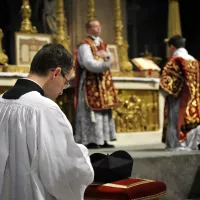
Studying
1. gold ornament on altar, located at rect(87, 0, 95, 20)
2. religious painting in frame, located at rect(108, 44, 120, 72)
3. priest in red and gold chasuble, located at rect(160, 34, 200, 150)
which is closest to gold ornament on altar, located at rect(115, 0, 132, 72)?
religious painting in frame, located at rect(108, 44, 120, 72)

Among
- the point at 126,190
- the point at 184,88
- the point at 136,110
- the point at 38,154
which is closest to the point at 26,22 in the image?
the point at 136,110

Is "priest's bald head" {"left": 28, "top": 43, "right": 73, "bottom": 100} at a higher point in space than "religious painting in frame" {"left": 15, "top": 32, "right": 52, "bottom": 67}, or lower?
lower

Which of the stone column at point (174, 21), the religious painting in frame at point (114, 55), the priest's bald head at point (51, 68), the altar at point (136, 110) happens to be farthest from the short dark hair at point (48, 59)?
the stone column at point (174, 21)

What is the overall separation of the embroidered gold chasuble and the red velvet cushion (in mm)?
2650

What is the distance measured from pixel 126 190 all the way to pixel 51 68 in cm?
122

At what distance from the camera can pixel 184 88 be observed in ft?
20.3

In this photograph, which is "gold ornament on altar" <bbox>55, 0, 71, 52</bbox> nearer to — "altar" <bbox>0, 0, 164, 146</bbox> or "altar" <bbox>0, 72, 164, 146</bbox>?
"altar" <bbox>0, 0, 164, 146</bbox>

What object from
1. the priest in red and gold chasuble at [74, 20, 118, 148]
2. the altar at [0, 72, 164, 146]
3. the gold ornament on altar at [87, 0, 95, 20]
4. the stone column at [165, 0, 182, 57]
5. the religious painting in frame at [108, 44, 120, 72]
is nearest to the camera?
the priest in red and gold chasuble at [74, 20, 118, 148]

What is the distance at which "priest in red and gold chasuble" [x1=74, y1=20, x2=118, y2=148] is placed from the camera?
6906mm

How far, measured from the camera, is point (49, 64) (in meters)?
2.43

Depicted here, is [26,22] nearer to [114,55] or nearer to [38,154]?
[114,55]

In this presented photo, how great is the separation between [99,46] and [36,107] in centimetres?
480

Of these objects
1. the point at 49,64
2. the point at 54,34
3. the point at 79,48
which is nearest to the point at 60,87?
the point at 49,64

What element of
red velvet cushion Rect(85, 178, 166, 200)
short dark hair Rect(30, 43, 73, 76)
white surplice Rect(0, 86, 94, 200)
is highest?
short dark hair Rect(30, 43, 73, 76)
